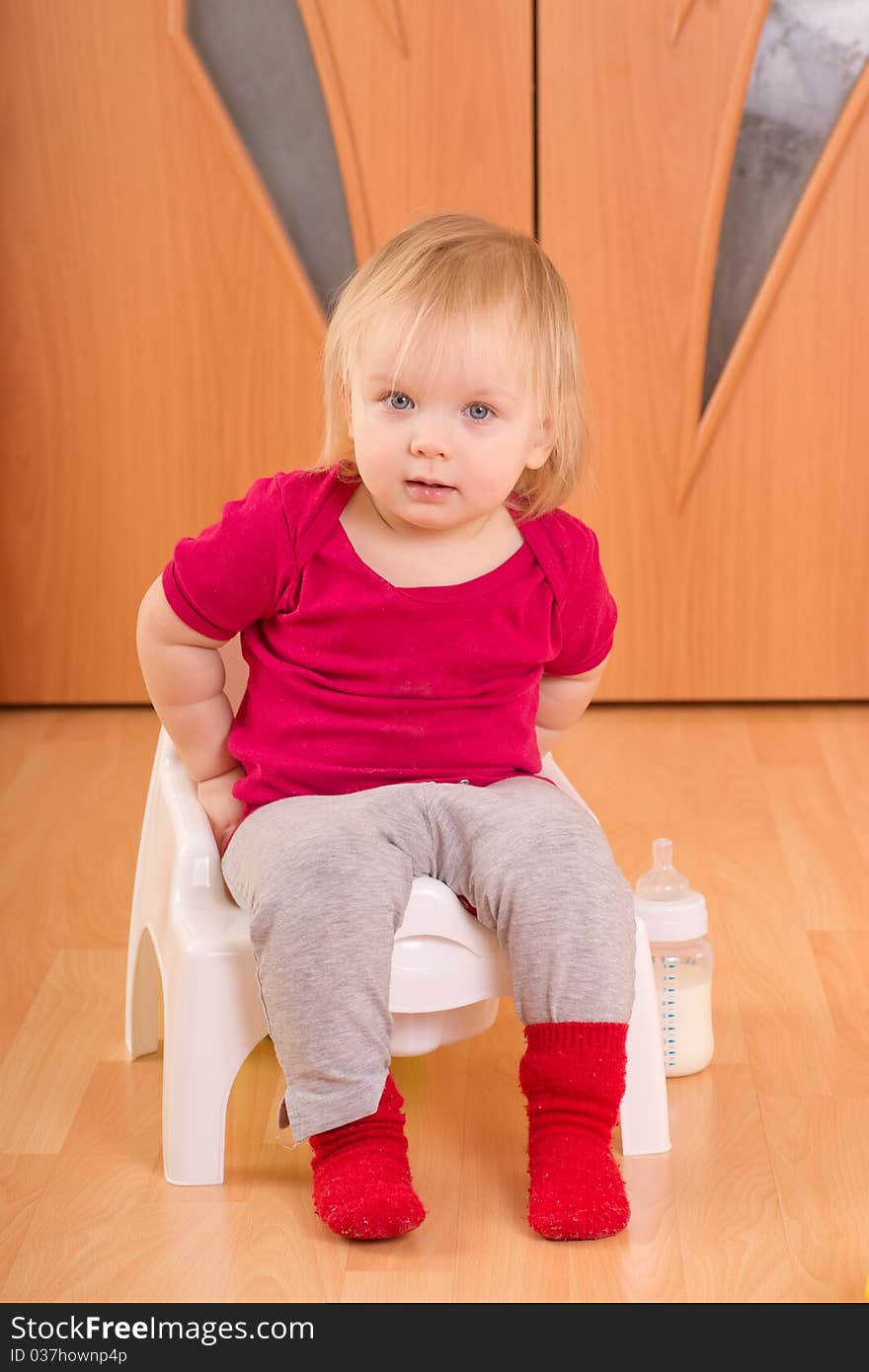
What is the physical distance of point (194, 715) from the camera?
1295 mm

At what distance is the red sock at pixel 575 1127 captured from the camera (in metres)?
1.10

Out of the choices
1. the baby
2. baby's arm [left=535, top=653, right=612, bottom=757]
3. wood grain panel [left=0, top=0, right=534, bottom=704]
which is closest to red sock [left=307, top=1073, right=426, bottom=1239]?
the baby

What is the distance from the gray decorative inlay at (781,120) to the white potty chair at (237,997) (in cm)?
114

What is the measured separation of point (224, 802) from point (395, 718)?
154 mm

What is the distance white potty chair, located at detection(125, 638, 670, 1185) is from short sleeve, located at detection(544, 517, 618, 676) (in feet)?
0.79

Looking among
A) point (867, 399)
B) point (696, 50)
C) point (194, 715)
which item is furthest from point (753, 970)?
point (696, 50)

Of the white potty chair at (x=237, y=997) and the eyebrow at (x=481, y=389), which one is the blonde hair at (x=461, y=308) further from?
the white potty chair at (x=237, y=997)

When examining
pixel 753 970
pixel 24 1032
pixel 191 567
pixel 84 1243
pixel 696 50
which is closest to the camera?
pixel 84 1243

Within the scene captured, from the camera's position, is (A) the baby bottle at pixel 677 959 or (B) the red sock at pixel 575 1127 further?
(A) the baby bottle at pixel 677 959

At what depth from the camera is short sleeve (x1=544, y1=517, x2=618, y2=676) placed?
130 cm

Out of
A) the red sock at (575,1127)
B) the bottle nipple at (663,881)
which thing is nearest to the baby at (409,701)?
the red sock at (575,1127)

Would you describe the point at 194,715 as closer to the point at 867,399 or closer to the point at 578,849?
the point at 578,849

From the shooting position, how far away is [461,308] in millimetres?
1159

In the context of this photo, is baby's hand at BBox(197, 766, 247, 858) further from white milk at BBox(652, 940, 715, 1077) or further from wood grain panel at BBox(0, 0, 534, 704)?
wood grain panel at BBox(0, 0, 534, 704)
